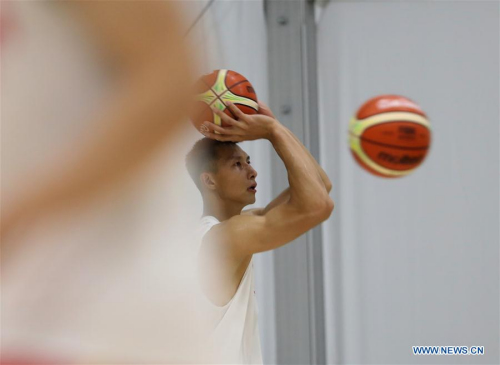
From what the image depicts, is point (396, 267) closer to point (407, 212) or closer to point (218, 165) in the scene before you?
point (407, 212)

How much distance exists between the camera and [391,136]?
2.36 meters

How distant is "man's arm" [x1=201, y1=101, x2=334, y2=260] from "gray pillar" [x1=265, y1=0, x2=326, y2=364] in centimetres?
195

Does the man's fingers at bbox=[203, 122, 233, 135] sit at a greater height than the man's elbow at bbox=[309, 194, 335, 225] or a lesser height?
greater

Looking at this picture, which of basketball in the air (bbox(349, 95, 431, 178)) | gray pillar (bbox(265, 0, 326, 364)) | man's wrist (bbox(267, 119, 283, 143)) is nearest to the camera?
man's wrist (bbox(267, 119, 283, 143))

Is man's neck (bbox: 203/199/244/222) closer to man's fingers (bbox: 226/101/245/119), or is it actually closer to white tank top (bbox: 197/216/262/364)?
A: white tank top (bbox: 197/216/262/364)

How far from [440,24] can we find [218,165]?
6.43 ft

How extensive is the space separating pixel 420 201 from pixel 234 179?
1.79 m

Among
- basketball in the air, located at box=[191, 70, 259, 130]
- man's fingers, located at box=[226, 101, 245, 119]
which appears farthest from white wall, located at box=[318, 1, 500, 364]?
man's fingers, located at box=[226, 101, 245, 119]

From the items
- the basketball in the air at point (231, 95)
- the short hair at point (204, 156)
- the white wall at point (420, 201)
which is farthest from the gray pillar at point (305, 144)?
the basketball in the air at point (231, 95)

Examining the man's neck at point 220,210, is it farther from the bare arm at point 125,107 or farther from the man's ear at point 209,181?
the bare arm at point 125,107

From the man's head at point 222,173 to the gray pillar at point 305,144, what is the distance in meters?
1.70

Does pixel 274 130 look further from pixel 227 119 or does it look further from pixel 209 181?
pixel 209 181

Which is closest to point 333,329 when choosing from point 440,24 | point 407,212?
point 407,212

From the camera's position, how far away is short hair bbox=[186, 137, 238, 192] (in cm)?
219
